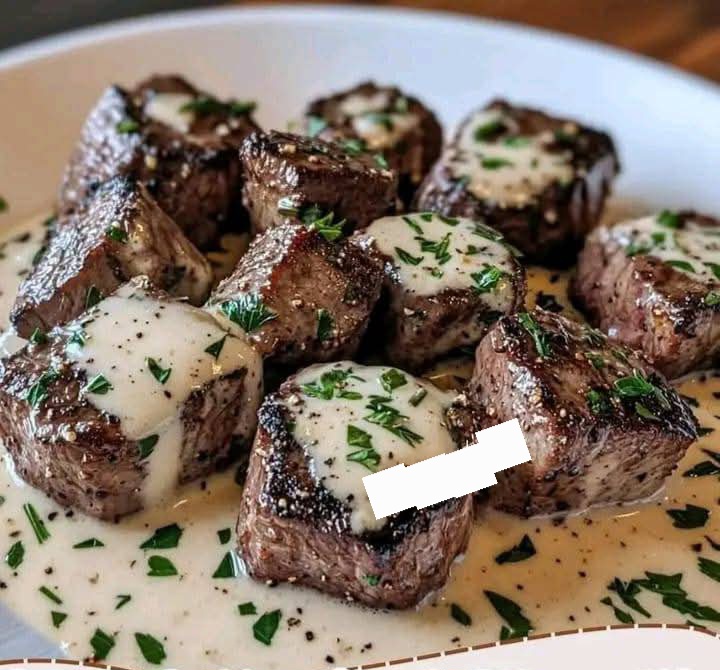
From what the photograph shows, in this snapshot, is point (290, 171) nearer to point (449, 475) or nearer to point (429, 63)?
point (449, 475)

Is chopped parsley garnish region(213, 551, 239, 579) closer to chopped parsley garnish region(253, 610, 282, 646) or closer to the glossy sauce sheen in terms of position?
the glossy sauce sheen

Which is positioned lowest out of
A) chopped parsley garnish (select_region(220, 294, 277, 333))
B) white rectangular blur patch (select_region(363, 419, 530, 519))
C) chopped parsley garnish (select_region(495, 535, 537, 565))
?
chopped parsley garnish (select_region(495, 535, 537, 565))

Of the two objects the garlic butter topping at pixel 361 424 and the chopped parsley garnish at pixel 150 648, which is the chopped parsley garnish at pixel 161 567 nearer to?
the chopped parsley garnish at pixel 150 648

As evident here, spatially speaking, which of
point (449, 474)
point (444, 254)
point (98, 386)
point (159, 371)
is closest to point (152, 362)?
point (159, 371)

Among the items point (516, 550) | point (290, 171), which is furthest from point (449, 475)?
point (290, 171)

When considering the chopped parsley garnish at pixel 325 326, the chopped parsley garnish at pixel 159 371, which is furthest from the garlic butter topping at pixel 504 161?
the chopped parsley garnish at pixel 159 371

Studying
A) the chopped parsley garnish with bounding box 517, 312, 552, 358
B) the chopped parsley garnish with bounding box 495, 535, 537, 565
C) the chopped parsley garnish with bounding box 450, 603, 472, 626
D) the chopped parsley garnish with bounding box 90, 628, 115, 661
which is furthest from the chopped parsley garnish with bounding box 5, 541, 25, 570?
the chopped parsley garnish with bounding box 517, 312, 552, 358
